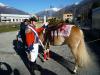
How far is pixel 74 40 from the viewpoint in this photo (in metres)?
8.79

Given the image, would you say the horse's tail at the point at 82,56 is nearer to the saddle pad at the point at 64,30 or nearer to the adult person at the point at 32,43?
the saddle pad at the point at 64,30

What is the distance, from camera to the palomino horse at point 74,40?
28.0ft

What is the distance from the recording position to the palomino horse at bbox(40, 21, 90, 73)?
8.55 m

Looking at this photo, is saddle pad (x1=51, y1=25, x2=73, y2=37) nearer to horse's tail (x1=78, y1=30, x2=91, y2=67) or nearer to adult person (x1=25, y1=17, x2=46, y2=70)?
horse's tail (x1=78, y1=30, x2=91, y2=67)

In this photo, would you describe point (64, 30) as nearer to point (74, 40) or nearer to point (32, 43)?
point (74, 40)

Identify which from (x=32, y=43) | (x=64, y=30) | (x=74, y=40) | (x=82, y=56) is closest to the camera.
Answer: (x=32, y=43)

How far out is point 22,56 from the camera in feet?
39.8

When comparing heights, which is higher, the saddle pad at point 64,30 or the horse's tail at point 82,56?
the saddle pad at point 64,30

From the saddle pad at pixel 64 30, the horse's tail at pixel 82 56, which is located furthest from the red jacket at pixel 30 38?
the horse's tail at pixel 82 56

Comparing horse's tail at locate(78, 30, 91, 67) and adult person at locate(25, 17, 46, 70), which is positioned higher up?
adult person at locate(25, 17, 46, 70)

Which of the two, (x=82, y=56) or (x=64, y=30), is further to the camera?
(x=64, y=30)

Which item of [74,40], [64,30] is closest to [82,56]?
[74,40]

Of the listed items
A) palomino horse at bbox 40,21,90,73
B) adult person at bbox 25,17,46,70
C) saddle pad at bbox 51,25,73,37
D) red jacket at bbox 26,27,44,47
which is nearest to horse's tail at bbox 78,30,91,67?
A: palomino horse at bbox 40,21,90,73

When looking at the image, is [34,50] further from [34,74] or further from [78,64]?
[78,64]
